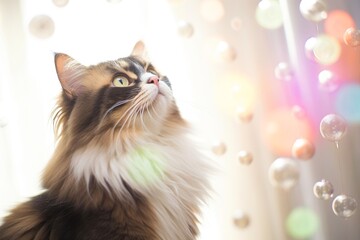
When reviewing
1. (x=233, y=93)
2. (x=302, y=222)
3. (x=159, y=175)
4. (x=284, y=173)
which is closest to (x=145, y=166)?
(x=159, y=175)

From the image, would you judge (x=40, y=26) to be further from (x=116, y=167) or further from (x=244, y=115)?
(x=244, y=115)

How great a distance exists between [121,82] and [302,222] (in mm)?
751

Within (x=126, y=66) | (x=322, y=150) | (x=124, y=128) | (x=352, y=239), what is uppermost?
(x=126, y=66)

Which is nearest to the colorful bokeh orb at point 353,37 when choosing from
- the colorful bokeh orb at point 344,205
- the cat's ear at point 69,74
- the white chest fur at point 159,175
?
the colorful bokeh orb at point 344,205

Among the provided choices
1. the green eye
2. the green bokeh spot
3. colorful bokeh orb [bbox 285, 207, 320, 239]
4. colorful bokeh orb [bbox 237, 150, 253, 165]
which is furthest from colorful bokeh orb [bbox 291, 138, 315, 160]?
the green eye

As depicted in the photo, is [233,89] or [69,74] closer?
[69,74]

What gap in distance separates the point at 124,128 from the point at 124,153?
0.06 meters

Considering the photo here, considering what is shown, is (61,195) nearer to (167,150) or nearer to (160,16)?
(167,150)

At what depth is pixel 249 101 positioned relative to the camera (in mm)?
1415

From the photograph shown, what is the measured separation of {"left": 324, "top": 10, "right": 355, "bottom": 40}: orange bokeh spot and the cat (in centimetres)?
60

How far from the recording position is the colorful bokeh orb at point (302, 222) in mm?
1353

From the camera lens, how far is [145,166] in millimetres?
993

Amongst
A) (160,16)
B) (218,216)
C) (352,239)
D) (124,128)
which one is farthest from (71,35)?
(352,239)

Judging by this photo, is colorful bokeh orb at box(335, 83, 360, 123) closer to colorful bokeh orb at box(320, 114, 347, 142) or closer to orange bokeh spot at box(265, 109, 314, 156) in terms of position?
orange bokeh spot at box(265, 109, 314, 156)
